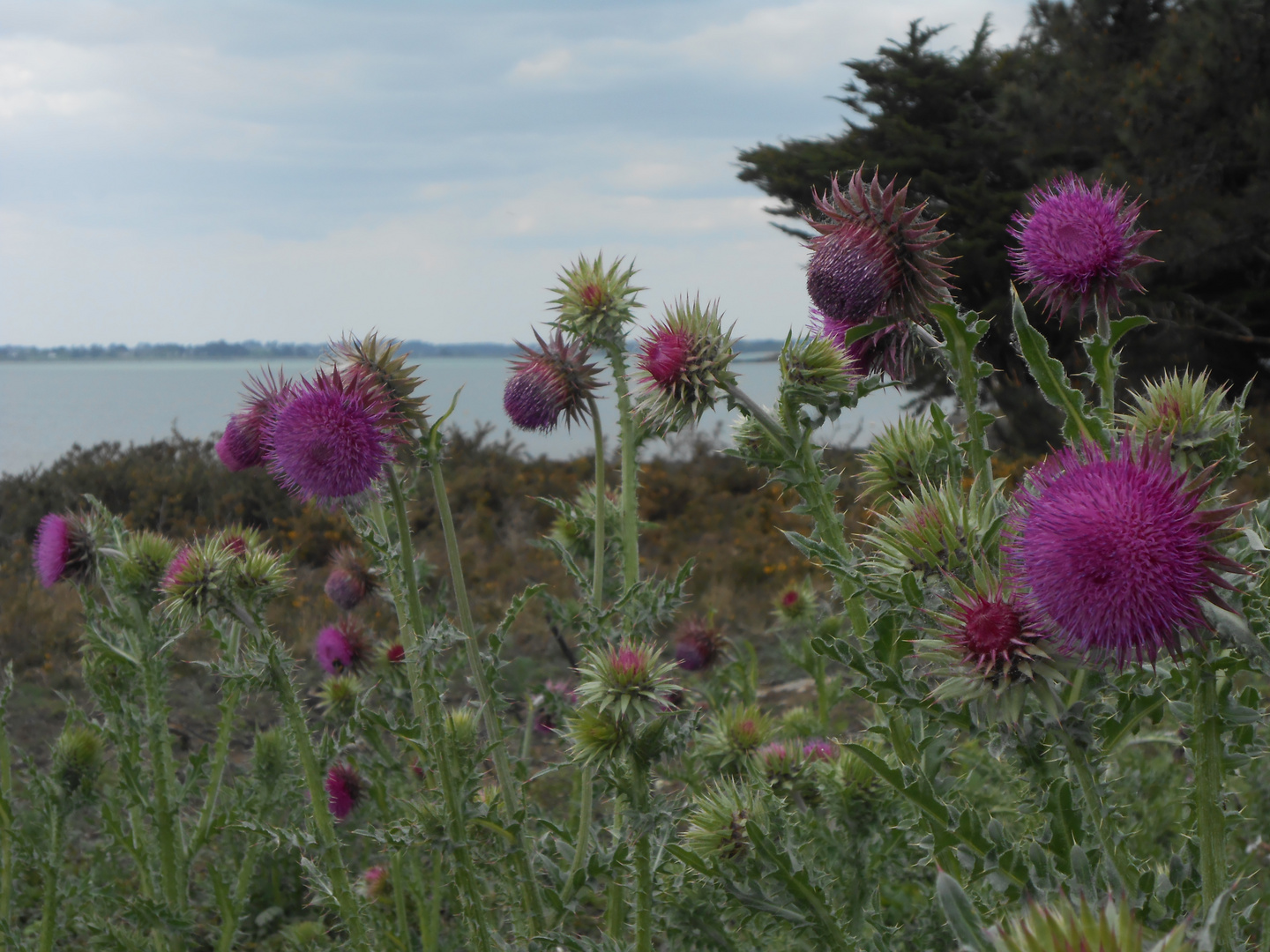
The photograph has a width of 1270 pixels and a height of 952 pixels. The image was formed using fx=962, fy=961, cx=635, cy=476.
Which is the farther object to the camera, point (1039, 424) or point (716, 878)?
point (1039, 424)

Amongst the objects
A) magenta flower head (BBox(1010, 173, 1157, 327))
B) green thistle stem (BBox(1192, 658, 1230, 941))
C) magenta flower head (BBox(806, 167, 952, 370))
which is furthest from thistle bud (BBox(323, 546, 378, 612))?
green thistle stem (BBox(1192, 658, 1230, 941))

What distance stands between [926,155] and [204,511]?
49.6 feet

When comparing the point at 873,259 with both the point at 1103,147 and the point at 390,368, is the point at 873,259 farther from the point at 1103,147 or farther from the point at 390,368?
the point at 1103,147

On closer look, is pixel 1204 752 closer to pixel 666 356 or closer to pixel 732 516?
pixel 666 356

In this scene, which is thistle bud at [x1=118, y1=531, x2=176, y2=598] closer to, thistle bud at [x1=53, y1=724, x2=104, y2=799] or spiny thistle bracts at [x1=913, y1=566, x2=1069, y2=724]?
thistle bud at [x1=53, y1=724, x2=104, y2=799]

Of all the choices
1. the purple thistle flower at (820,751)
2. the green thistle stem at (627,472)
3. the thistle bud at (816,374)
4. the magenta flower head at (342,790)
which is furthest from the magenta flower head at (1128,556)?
the magenta flower head at (342,790)

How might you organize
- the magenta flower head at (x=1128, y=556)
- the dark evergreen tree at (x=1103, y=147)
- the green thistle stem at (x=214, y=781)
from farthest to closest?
the dark evergreen tree at (x=1103, y=147), the green thistle stem at (x=214, y=781), the magenta flower head at (x=1128, y=556)

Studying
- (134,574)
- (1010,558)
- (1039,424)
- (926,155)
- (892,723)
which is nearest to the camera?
(1010,558)

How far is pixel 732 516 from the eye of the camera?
1309 cm

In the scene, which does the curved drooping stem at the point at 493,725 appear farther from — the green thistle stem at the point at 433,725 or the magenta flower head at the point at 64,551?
the magenta flower head at the point at 64,551

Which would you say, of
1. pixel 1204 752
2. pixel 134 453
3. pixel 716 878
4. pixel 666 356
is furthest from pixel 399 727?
pixel 134 453

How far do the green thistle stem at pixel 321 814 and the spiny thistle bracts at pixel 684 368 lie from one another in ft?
4.57

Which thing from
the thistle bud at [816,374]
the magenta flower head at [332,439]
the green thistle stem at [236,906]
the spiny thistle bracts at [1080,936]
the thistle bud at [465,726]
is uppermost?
the thistle bud at [816,374]

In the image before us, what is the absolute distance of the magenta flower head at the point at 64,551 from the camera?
4.28 meters
